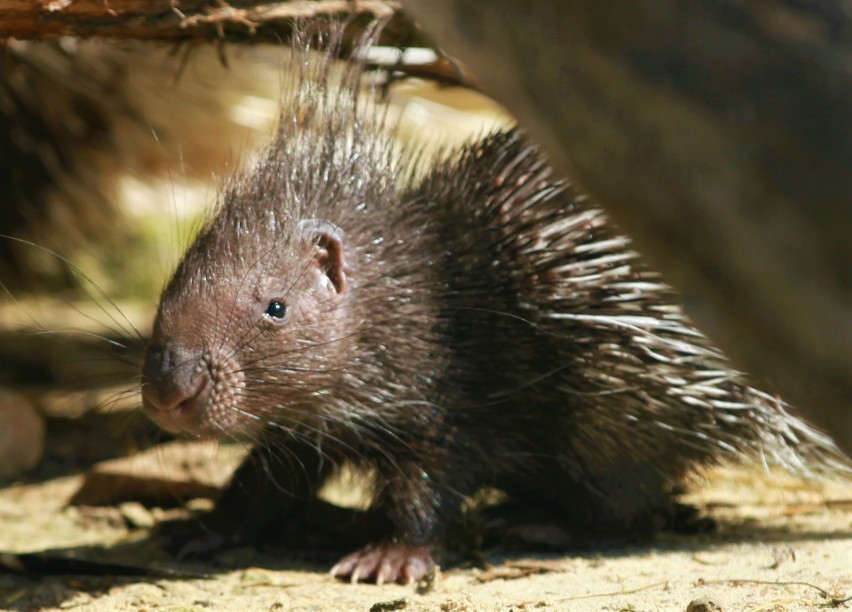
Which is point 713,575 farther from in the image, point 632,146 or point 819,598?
point 632,146

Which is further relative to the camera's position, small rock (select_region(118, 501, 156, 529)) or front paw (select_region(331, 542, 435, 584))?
small rock (select_region(118, 501, 156, 529))

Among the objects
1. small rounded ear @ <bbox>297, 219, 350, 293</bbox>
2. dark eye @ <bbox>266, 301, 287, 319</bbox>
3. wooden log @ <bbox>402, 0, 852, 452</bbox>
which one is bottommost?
dark eye @ <bbox>266, 301, 287, 319</bbox>

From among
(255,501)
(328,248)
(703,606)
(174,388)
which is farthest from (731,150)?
(255,501)

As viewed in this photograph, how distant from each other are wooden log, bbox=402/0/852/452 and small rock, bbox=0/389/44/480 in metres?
4.45

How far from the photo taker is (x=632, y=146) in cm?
149

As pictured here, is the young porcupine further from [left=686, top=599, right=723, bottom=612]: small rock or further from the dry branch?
[left=686, top=599, right=723, bottom=612]: small rock

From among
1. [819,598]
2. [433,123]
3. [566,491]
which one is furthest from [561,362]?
[433,123]

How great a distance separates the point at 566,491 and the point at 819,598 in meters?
1.28

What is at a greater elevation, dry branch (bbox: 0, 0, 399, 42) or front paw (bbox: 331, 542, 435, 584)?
dry branch (bbox: 0, 0, 399, 42)

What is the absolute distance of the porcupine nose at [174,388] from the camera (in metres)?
3.01

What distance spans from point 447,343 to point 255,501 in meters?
1.03

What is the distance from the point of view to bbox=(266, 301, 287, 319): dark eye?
3.31m

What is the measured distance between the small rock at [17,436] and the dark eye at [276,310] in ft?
8.54

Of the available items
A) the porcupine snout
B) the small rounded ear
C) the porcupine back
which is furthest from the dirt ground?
the small rounded ear
